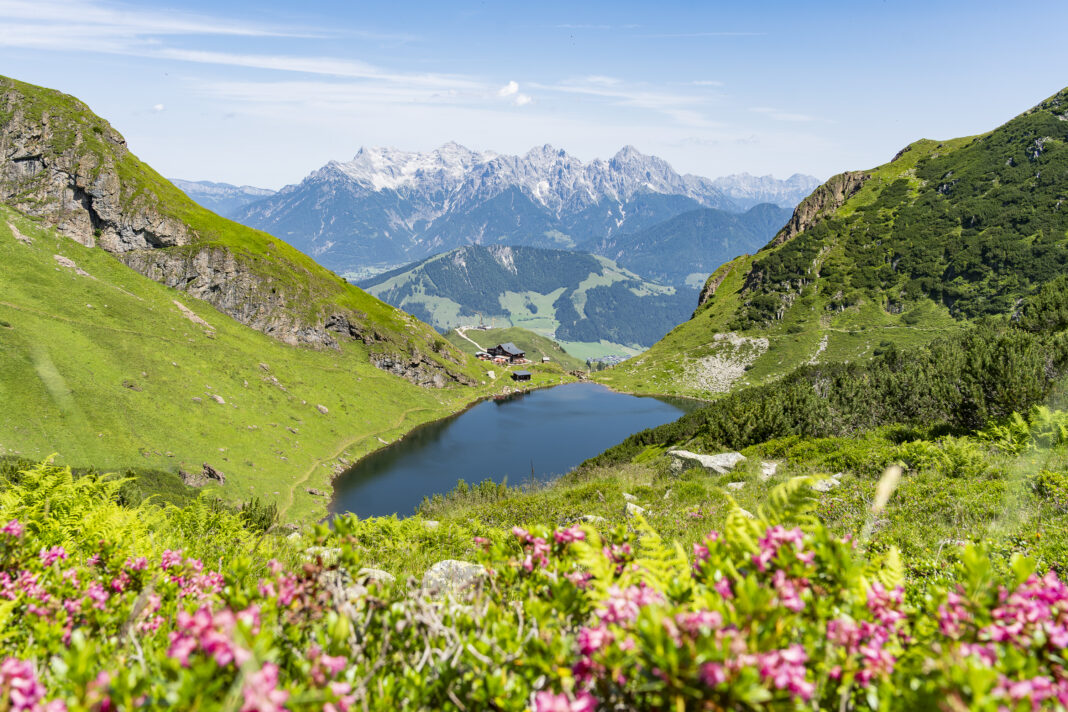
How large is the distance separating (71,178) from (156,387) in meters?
60.0

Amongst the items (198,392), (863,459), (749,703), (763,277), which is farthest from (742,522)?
(763,277)

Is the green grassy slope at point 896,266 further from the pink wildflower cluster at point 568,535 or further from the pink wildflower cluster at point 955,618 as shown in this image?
the pink wildflower cluster at point 568,535

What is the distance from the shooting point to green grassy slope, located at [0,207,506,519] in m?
51.1

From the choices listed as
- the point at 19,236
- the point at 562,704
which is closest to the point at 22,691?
the point at 562,704

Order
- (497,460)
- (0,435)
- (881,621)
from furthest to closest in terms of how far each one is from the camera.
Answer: (497,460) < (0,435) < (881,621)

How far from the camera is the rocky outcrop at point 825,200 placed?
A: 159750mm

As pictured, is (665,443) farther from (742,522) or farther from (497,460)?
(497,460)

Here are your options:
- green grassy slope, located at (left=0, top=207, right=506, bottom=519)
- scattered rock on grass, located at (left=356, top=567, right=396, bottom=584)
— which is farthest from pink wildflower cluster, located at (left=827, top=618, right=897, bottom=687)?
green grassy slope, located at (left=0, top=207, right=506, bottom=519)

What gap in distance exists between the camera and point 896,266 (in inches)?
4990

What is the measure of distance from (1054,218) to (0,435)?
184m

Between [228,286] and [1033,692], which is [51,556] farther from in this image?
[228,286]

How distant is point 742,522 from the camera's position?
364 centimetres

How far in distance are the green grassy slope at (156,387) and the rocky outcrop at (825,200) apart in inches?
5529

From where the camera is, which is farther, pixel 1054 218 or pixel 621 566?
pixel 1054 218
